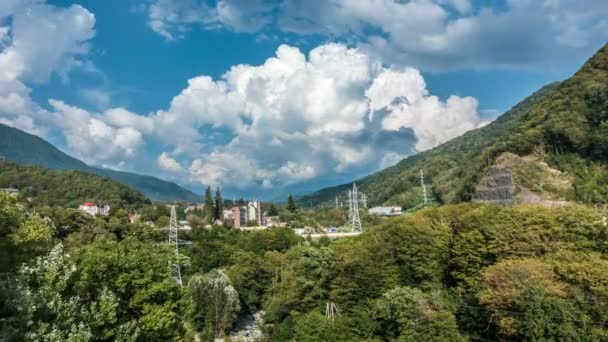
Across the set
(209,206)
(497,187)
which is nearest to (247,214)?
(209,206)

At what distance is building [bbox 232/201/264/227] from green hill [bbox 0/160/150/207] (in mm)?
31135

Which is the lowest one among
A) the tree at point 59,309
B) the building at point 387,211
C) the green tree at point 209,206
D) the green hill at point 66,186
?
the tree at point 59,309

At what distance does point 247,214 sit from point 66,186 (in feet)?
170

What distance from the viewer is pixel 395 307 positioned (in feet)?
91.2

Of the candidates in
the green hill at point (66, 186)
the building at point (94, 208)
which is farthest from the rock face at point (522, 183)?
the green hill at point (66, 186)

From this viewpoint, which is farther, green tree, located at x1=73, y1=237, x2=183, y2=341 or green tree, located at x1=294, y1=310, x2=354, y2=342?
green tree, located at x1=294, y1=310, x2=354, y2=342

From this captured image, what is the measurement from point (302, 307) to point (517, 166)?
49175 mm

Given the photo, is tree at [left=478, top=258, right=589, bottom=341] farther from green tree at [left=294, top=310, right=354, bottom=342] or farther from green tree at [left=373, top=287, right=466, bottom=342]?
green tree at [left=294, top=310, right=354, bottom=342]

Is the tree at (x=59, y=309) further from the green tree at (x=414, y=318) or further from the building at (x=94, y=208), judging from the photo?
the building at (x=94, y=208)

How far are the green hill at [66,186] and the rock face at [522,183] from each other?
91868mm

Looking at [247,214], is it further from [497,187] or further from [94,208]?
[497,187]

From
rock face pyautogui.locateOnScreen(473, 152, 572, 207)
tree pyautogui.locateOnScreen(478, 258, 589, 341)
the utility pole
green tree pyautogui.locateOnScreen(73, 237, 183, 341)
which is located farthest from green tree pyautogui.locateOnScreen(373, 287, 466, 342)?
rock face pyautogui.locateOnScreen(473, 152, 572, 207)

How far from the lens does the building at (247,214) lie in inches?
4611

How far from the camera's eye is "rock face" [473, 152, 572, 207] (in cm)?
6140
